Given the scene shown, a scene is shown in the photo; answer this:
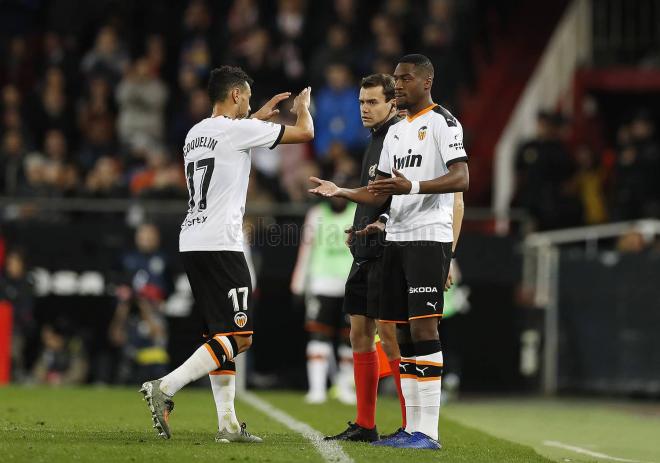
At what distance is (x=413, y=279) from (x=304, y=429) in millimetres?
2163

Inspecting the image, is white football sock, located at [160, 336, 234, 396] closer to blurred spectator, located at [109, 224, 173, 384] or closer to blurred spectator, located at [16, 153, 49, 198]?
blurred spectator, located at [109, 224, 173, 384]

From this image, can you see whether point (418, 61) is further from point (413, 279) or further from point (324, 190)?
point (413, 279)

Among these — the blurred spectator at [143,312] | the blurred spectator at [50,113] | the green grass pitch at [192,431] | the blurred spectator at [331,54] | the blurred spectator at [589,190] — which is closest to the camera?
the green grass pitch at [192,431]

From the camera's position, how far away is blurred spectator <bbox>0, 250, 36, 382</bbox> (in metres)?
14.9

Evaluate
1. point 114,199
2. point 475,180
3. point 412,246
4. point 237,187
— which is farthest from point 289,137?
point 475,180

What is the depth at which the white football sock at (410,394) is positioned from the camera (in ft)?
27.6

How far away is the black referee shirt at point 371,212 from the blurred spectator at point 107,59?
10.0 metres

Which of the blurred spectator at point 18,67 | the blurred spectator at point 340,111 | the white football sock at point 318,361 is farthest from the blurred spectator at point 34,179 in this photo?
the white football sock at point 318,361

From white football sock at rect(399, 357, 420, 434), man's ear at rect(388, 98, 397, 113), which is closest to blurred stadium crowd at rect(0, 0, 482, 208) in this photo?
man's ear at rect(388, 98, 397, 113)

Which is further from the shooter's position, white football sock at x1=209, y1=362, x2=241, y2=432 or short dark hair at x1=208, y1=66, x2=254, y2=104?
short dark hair at x1=208, y1=66, x2=254, y2=104

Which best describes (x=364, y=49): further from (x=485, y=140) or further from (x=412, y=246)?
(x=412, y=246)

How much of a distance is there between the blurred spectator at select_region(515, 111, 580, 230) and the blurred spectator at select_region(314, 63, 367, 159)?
2.21 metres

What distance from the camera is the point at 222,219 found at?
8.36m

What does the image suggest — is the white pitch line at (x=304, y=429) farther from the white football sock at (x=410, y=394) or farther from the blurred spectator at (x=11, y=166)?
the blurred spectator at (x=11, y=166)
